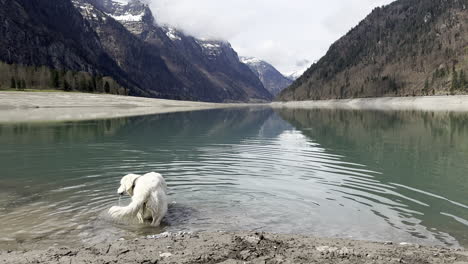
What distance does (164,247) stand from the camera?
895cm

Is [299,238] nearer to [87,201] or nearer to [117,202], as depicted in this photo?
[117,202]

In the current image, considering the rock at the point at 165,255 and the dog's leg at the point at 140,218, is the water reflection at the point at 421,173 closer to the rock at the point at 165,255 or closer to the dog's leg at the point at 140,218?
the rock at the point at 165,255

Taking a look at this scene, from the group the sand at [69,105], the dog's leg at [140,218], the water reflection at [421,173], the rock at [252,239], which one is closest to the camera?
the rock at [252,239]

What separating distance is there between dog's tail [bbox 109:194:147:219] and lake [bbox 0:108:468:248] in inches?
19.8

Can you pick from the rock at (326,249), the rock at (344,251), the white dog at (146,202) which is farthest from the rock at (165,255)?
the rock at (344,251)

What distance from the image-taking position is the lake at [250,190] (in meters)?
11.7

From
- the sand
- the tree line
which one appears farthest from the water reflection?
the tree line

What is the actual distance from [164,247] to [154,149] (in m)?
22.5

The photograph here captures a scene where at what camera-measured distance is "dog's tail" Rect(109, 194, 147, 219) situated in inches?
440

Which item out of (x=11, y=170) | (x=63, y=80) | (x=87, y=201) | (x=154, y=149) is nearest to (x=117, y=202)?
(x=87, y=201)

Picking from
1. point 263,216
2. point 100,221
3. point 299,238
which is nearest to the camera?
point 299,238

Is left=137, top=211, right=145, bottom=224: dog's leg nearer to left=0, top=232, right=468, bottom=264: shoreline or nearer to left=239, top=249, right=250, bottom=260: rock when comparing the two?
left=0, top=232, right=468, bottom=264: shoreline

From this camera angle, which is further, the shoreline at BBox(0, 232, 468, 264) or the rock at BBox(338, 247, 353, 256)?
the rock at BBox(338, 247, 353, 256)

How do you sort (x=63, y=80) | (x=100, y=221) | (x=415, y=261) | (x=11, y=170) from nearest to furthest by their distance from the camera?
(x=415, y=261), (x=100, y=221), (x=11, y=170), (x=63, y=80)
